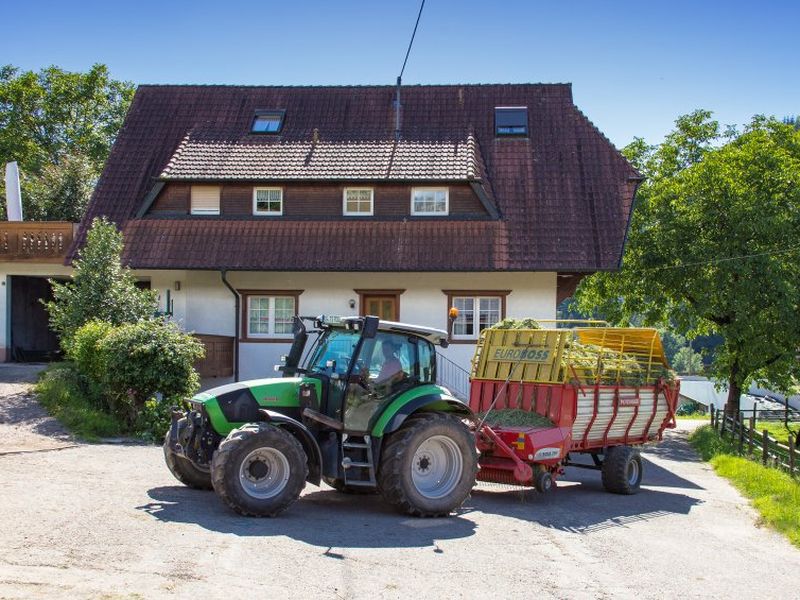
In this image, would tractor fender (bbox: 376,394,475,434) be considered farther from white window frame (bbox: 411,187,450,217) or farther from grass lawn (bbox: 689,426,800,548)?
white window frame (bbox: 411,187,450,217)

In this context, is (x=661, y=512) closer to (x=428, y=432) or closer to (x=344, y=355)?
(x=428, y=432)

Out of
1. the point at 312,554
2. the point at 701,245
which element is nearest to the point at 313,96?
the point at 701,245

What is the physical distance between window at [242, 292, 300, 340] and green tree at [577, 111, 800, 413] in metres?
10.2

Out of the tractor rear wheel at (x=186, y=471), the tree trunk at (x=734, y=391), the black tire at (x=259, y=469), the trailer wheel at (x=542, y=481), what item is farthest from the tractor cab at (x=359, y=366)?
the tree trunk at (x=734, y=391)

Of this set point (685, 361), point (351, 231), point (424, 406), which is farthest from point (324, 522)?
point (685, 361)

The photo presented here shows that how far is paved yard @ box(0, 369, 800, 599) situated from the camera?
317 inches

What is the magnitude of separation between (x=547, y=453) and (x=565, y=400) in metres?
0.95

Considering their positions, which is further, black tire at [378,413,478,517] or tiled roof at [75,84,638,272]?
tiled roof at [75,84,638,272]

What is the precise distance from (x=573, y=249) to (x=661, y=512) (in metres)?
11.9

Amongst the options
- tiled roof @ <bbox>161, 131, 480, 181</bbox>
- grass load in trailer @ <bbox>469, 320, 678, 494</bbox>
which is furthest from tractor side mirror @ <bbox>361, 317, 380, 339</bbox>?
tiled roof @ <bbox>161, 131, 480, 181</bbox>

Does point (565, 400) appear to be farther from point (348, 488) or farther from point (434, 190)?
point (434, 190)

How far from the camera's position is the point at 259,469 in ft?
34.7

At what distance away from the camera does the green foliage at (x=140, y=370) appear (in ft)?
58.6

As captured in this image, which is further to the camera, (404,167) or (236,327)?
(404,167)
